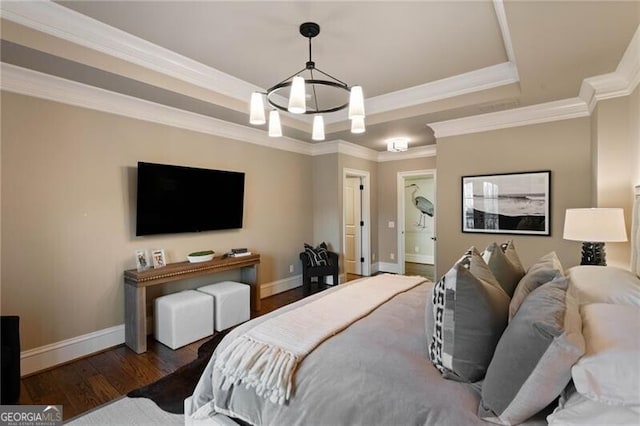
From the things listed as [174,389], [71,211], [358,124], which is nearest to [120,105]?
[71,211]

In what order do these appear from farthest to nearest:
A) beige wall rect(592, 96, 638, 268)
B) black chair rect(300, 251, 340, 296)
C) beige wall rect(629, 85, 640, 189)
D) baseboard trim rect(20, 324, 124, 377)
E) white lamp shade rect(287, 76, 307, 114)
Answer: black chair rect(300, 251, 340, 296), beige wall rect(592, 96, 638, 268), baseboard trim rect(20, 324, 124, 377), beige wall rect(629, 85, 640, 189), white lamp shade rect(287, 76, 307, 114)

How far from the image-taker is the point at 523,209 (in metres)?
→ 3.72

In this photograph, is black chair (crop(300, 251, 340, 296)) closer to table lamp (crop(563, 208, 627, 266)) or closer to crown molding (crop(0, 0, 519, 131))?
crown molding (crop(0, 0, 519, 131))

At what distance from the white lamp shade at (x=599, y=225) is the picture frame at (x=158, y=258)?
3.95m

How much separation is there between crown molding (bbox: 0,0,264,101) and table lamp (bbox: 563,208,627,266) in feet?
11.6

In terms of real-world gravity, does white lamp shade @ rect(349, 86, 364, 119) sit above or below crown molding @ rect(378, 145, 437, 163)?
below

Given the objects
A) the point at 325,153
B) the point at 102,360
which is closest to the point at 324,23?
the point at 325,153

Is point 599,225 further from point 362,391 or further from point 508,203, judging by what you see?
point 362,391

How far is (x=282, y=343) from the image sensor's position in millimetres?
1510

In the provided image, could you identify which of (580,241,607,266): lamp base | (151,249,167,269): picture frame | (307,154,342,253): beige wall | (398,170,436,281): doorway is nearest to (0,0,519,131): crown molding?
(307,154,342,253): beige wall

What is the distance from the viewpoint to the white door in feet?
20.5

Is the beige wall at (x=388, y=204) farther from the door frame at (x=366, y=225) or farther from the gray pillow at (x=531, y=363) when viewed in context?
the gray pillow at (x=531, y=363)

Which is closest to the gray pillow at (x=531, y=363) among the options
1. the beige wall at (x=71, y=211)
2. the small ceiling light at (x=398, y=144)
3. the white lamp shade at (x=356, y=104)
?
the white lamp shade at (x=356, y=104)

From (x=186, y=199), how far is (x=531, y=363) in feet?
11.5
